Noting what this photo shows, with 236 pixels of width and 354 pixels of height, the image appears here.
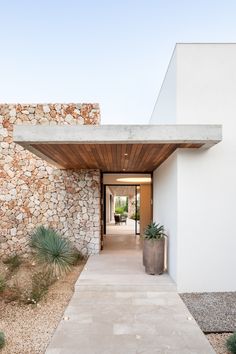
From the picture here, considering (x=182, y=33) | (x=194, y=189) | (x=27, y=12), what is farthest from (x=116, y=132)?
(x=182, y=33)

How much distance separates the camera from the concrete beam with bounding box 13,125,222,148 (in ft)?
16.7

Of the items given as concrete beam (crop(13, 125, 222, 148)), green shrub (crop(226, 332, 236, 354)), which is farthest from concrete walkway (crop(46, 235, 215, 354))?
concrete beam (crop(13, 125, 222, 148))

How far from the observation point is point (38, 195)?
9.45 metres

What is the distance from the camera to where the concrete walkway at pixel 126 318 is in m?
3.72

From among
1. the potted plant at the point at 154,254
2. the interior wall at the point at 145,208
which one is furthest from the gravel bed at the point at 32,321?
the interior wall at the point at 145,208

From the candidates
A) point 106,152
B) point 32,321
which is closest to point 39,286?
point 32,321

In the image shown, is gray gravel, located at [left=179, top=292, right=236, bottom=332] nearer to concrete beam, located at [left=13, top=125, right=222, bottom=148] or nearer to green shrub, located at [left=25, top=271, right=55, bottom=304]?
green shrub, located at [left=25, top=271, right=55, bottom=304]

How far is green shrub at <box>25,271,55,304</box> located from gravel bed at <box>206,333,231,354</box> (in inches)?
124

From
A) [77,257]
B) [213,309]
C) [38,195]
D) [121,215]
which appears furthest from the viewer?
[121,215]

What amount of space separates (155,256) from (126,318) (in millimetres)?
2229

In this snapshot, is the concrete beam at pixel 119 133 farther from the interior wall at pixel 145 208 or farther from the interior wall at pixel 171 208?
the interior wall at pixel 145 208

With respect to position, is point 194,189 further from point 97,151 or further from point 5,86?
point 5,86

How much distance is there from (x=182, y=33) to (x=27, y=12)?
5.43 meters

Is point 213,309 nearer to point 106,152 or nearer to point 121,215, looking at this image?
point 106,152
